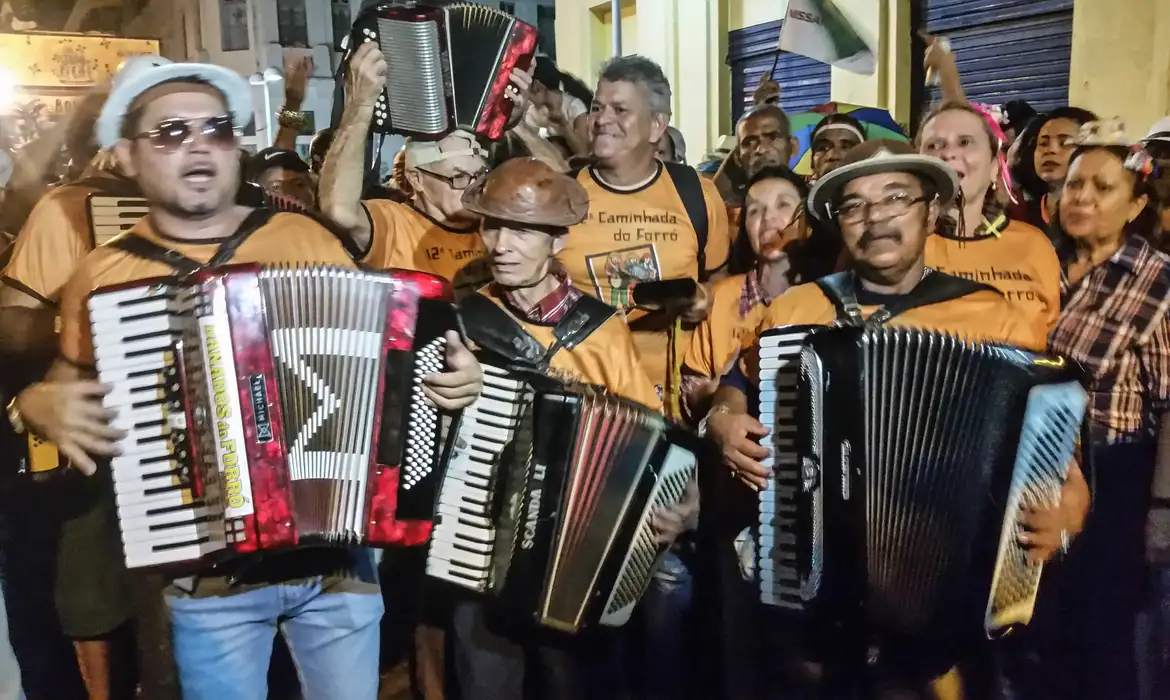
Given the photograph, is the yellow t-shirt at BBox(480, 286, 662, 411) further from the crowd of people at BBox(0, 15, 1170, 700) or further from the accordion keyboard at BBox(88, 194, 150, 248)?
the accordion keyboard at BBox(88, 194, 150, 248)

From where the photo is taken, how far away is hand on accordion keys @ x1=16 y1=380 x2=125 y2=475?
1.91m

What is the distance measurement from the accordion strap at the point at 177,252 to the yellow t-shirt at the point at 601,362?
2.52 feet

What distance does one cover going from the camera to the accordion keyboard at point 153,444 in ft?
6.18

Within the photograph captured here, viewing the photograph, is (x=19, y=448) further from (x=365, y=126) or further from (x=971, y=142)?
(x=971, y=142)

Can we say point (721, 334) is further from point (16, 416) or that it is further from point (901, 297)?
point (16, 416)

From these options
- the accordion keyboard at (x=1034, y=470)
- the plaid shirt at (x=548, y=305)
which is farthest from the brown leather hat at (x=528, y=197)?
the accordion keyboard at (x=1034, y=470)

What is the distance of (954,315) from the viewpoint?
239 cm

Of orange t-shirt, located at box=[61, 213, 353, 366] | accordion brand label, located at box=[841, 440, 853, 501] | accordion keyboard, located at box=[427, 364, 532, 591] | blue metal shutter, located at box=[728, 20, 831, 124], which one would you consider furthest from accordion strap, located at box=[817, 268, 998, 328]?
blue metal shutter, located at box=[728, 20, 831, 124]

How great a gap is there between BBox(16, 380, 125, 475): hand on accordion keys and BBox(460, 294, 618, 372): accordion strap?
0.91 m

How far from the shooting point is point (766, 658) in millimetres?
2584

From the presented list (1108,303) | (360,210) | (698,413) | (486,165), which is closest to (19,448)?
(360,210)

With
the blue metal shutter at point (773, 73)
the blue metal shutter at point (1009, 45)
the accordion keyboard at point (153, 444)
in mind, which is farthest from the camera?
the blue metal shutter at point (773, 73)

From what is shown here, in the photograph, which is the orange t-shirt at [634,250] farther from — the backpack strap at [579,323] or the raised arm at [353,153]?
the raised arm at [353,153]

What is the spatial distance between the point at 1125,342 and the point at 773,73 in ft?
21.8
